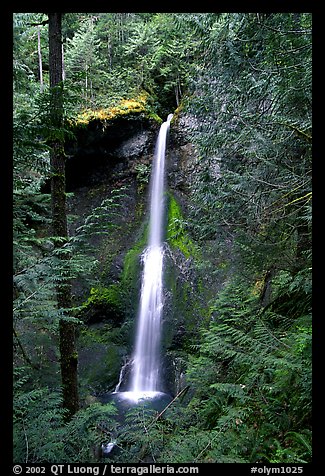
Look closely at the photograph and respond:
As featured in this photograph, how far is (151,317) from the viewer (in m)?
11.5

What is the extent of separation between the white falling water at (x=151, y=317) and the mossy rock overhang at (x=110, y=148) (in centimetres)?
240

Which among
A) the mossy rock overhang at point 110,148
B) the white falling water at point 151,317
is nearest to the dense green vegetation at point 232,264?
the white falling water at point 151,317

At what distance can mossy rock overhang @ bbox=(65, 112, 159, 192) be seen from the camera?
14211 mm

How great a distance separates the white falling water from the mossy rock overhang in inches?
94.5

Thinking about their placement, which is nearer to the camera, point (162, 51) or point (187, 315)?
point (187, 315)

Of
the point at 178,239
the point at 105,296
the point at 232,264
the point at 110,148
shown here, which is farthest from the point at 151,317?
the point at 110,148

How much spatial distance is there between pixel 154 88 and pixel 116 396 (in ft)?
47.8

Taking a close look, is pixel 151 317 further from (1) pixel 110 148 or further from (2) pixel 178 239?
(1) pixel 110 148

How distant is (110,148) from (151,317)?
27.8 ft
